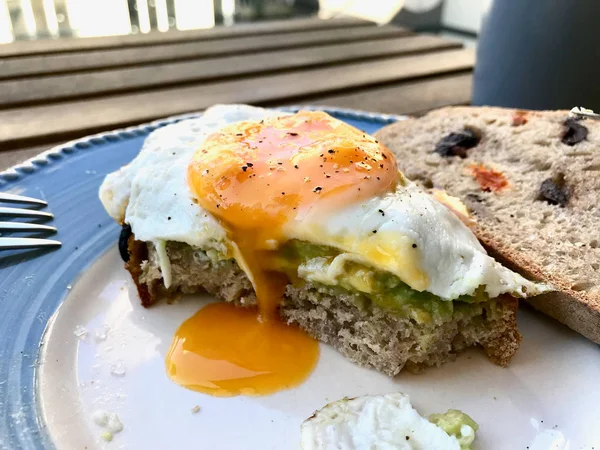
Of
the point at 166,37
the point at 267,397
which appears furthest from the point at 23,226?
the point at 166,37

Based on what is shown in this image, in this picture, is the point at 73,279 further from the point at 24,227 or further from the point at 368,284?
the point at 368,284

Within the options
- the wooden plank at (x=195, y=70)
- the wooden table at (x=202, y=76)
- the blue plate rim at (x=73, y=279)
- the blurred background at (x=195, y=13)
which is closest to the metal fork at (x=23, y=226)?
the blue plate rim at (x=73, y=279)

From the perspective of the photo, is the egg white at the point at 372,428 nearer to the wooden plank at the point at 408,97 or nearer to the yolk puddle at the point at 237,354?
the yolk puddle at the point at 237,354

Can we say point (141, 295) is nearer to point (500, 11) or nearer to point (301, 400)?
point (301, 400)

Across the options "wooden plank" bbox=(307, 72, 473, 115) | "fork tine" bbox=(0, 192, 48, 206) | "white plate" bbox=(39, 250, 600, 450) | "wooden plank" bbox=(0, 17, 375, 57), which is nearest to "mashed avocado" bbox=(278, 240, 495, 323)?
"white plate" bbox=(39, 250, 600, 450)

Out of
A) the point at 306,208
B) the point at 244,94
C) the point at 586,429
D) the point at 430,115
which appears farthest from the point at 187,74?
the point at 586,429

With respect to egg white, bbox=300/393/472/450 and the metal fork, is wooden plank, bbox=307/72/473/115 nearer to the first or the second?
the metal fork
